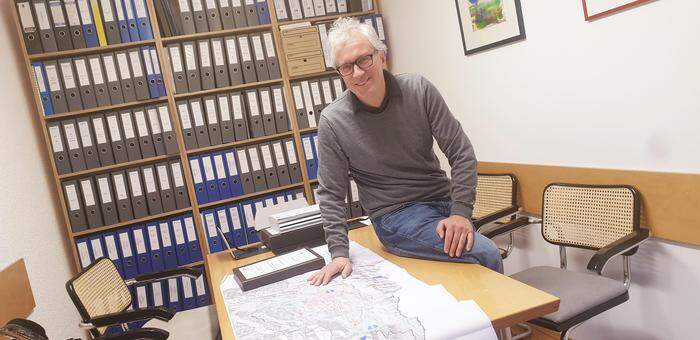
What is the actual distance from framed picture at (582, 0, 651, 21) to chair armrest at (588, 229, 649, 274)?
80 centimetres

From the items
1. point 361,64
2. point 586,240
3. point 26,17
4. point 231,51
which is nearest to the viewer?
point 361,64

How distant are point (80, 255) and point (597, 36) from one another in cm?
310

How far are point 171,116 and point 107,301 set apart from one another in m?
1.39

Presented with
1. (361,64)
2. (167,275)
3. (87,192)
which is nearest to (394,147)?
(361,64)

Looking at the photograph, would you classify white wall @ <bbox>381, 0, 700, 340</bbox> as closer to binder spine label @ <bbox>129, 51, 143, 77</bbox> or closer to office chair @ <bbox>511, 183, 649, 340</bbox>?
office chair @ <bbox>511, 183, 649, 340</bbox>

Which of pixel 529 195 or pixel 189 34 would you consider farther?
pixel 189 34

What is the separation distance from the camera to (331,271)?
1.40 m

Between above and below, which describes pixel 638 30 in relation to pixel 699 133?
above

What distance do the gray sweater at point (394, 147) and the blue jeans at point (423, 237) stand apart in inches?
1.5

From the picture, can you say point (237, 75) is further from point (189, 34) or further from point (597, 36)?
point (597, 36)

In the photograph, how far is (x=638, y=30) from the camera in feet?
5.79

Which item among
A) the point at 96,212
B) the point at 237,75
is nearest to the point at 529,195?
the point at 237,75

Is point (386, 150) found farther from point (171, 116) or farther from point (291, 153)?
point (171, 116)

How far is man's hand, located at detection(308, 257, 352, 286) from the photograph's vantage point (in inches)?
54.1
